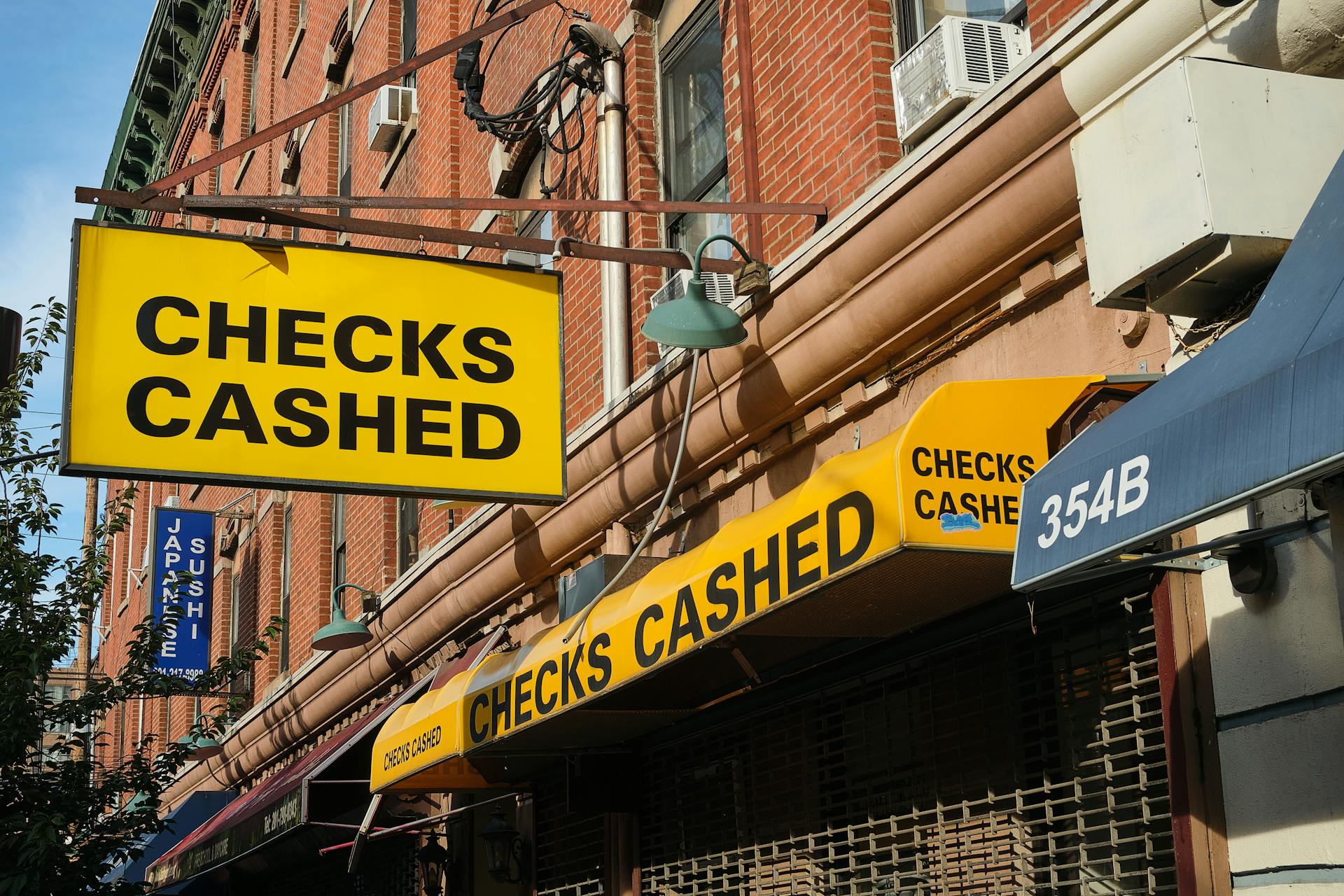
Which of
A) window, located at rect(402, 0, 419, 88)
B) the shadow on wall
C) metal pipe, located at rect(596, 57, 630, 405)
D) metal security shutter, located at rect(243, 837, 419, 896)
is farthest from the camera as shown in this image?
window, located at rect(402, 0, 419, 88)

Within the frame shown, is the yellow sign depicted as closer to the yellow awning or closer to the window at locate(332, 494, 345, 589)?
the yellow awning

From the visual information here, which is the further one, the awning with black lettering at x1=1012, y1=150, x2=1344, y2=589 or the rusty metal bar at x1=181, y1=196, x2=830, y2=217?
the rusty metal bar at x1=181, y1=196, x2=830, y2=217

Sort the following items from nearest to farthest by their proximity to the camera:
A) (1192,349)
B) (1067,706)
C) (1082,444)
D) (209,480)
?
(1082,444) < (1192,349) < (1067,706) < (209,480)

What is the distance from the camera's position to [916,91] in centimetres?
836

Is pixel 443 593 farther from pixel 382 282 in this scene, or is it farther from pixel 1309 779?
pixel 1309 779

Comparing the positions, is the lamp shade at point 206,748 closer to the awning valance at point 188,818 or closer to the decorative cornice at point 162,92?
the awning valance at point 188,818

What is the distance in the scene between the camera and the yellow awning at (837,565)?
20.0 feet

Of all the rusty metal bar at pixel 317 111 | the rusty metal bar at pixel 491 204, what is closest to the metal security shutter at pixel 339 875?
the rusty metal bar at pixel 491 204

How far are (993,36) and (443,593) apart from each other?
7.35 m

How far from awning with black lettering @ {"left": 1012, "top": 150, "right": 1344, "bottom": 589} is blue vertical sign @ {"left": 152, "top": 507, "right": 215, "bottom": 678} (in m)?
20.7

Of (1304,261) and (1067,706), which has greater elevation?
(1304,261)

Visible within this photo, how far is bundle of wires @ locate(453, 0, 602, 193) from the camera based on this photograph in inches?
465

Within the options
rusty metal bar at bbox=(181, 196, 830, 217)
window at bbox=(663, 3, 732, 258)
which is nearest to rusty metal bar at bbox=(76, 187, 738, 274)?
rusty metal bar at bbox=(181, 196, 830, 217)

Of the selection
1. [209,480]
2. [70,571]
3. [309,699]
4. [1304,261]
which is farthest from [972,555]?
[309,699]
